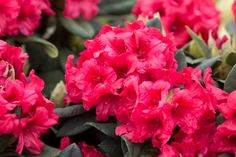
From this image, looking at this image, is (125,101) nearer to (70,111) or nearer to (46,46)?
(70,111)

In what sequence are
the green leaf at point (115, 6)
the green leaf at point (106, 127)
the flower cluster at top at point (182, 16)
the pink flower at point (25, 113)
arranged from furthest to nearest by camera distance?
the green leaf at point (115, 6)
the flower cluster at top at point (182, 16)
the green leaf at point (106, 127)
the pink flower at point (25, 113)

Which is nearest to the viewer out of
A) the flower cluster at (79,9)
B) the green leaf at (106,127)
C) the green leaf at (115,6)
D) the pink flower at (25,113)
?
the pink flower at (25,113)

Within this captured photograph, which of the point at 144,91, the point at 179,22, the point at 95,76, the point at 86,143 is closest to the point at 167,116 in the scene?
the point at 144,91

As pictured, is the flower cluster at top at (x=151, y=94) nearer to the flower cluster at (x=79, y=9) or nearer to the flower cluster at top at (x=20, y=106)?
the flower cluster at top at (x=20, y=106)

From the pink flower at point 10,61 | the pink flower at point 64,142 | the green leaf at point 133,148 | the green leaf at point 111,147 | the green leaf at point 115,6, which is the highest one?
the pink flower at point 10,61

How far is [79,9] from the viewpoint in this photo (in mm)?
1912

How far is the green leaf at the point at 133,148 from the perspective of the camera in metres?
1.24

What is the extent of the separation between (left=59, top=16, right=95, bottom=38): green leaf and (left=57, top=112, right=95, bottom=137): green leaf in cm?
49

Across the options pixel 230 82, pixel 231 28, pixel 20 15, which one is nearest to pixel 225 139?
pixel 230 82

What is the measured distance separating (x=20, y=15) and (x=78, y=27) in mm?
308

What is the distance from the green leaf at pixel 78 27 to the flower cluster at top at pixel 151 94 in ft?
1.56

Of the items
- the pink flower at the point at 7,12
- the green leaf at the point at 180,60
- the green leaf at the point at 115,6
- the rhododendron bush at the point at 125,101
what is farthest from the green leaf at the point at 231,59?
the green leaf at the point at 115,6

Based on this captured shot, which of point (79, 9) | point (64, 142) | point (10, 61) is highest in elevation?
point (10, 61)

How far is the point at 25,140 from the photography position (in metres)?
1.30
